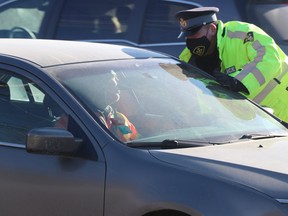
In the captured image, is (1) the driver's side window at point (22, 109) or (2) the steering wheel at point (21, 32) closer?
(1) the driver's side window at point (22, 109)

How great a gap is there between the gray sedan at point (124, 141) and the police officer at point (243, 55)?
0.62 meters

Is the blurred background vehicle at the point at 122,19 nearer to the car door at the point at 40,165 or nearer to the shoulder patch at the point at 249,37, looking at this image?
the shoulder patch at the point at 249,37

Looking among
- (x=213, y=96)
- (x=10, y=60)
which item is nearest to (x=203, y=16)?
(x=213, y=96)

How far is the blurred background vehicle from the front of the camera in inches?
249

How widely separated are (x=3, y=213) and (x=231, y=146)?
124 centimetres

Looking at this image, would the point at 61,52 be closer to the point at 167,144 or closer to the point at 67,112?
the point at 67,112

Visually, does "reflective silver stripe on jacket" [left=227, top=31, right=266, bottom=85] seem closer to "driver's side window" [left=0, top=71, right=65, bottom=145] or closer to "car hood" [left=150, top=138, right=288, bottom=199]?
"car hood" [left=150, top=138, right=288, bottom=199]

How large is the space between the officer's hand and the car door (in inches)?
53.9

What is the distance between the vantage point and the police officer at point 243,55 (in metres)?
5.09

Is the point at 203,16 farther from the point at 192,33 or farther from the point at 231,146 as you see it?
the point at 231,146

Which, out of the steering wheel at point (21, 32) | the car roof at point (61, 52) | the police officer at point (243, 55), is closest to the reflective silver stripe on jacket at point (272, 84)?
the police officer at point (243, 55)

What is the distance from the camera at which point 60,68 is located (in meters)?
3.99

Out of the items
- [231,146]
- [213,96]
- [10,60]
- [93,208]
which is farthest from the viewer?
[213,96]

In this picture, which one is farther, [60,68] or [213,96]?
[213,96]
